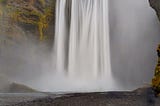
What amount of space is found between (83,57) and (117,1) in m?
9.39

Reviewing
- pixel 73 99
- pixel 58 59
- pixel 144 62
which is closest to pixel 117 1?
pixel 144 62

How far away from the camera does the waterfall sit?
30.1 m

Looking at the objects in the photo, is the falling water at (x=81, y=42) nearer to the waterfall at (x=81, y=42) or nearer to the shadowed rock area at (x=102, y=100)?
the waterfall at (x=81, y=42)

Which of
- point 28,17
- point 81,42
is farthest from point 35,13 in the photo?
point 81,42

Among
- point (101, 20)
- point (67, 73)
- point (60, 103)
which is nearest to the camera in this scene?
point (60, 103)

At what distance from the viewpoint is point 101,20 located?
32000mm

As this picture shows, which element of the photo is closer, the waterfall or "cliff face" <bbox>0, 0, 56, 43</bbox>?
the waterfall

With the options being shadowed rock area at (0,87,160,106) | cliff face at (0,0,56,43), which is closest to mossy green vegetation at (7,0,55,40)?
cliff face at (0,0,56,43)

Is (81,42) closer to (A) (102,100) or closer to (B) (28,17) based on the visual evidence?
Result: (B) (28,17)

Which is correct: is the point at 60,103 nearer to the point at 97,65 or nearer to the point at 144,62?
the point at 97,65

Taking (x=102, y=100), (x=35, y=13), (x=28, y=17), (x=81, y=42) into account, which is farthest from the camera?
(x=35, y=13)

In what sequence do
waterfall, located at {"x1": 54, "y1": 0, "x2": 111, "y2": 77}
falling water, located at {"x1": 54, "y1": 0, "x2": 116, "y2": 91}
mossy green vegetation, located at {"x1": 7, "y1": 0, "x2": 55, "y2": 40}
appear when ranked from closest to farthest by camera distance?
falling water, located at {"x1": 54, "y1": 0, "x2": 116, "y2": 91} < waterfall, located at {"x1": 54, "y1": 0, "x2": 111, "y2": 77} < mossy green vegetation, located at {"x1": 7, "y1": 0, "x2": 55, "y2": 40}

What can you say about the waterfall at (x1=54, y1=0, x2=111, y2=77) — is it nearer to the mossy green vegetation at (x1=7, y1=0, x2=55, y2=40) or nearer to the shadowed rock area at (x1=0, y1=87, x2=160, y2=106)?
the mossy green vegetation at (x1=7, y1=0, x2=55, y2=40)

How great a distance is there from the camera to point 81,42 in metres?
30.3
